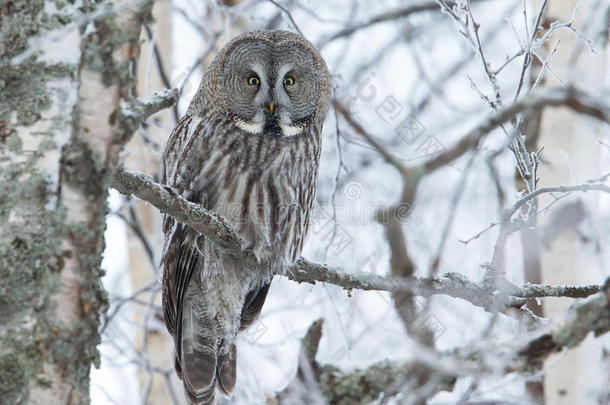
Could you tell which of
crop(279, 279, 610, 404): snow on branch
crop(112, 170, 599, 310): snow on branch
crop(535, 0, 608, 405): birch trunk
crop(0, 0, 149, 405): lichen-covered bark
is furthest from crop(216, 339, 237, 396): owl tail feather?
crop(0, 0, 149, 405): lichen-covered bark

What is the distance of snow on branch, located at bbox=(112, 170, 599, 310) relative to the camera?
94.5 inches

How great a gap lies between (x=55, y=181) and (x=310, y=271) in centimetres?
172

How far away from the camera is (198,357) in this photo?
3.80 m

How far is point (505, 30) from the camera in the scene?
8.47 m

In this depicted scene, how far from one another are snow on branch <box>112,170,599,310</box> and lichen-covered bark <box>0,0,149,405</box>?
1.89ft

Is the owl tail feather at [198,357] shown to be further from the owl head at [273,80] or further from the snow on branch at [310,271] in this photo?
the owl head at [273,80]

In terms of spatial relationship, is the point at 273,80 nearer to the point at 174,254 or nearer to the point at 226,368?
the point at 174,254

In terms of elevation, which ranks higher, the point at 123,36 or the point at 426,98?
the point at 426,98

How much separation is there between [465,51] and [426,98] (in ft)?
2.41

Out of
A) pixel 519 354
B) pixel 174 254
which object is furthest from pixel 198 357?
pixel 519 354

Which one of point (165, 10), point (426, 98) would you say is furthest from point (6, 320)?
point (426, 98)

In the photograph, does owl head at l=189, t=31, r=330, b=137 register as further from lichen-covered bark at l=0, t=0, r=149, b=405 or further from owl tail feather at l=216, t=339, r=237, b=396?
lichen-covered bark at l=0, t=0, r=149, b=405

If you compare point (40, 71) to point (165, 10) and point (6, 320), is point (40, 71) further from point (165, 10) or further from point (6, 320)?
point (165, 10)

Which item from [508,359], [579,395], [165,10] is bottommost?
[508,359]
